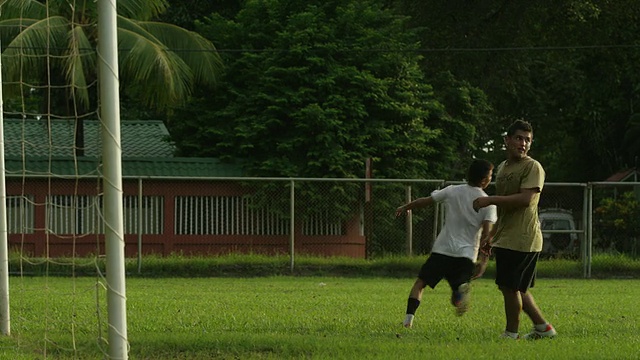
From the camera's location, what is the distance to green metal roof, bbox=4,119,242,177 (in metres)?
28.6

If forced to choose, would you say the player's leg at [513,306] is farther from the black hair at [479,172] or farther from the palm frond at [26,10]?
the palm frond at [26,10]

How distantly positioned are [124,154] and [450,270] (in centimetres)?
2234

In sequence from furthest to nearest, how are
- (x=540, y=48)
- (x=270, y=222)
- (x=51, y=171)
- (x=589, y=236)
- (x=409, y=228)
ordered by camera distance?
(x=540, y=48) → (x=51, y=171) → (x=270, y=222) → (x=409, y=228) → (x=589, y=236)

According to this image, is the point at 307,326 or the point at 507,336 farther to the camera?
the point at 307,326

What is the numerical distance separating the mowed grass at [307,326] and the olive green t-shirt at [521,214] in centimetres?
77

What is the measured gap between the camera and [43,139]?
1299 inches

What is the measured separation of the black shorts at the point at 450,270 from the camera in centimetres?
1048

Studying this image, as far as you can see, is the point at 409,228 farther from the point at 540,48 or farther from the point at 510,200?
the point at 510,200

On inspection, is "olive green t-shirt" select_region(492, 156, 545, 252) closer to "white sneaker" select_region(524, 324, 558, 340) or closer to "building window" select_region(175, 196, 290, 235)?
"white sneaker" select_region(524, 324, 558, 340)

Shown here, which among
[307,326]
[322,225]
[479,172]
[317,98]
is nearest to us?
[479,172]

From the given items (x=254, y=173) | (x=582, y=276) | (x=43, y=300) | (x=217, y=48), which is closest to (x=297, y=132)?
(x=254, y=173)

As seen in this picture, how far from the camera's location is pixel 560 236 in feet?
86.7

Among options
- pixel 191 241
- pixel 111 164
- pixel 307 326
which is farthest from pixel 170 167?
pixel 111 164

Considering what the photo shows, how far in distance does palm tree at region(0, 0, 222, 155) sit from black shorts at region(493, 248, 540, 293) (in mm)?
17080
